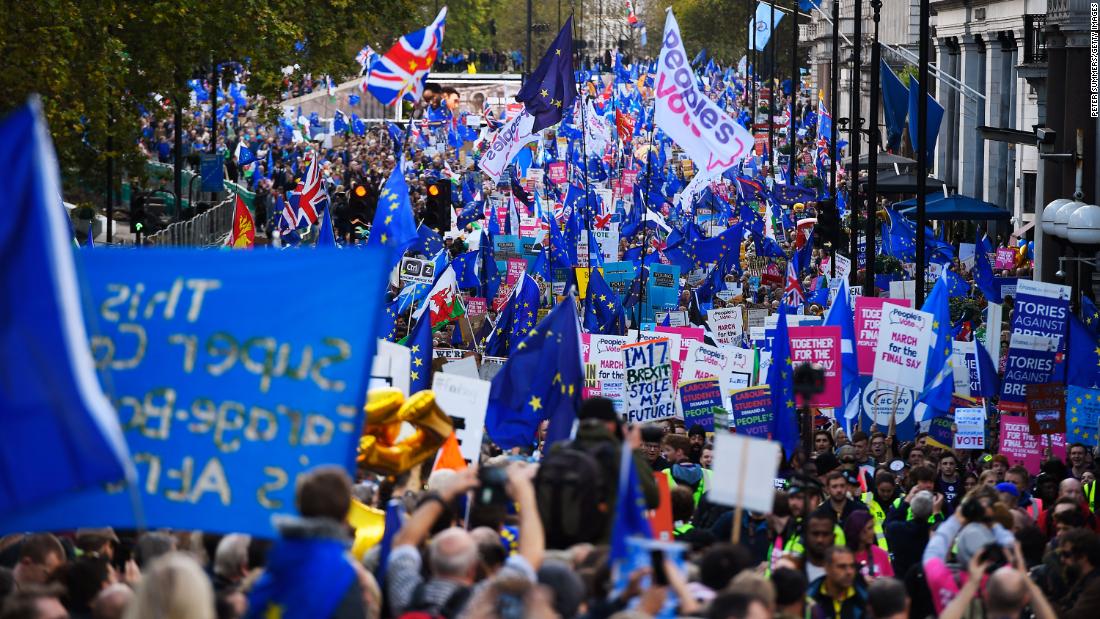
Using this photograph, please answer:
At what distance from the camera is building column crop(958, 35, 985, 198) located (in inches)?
→ 1925

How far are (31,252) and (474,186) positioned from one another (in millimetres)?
46672

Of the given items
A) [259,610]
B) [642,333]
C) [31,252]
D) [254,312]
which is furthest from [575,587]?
[642,333]

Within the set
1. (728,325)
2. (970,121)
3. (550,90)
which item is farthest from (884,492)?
(970,121)

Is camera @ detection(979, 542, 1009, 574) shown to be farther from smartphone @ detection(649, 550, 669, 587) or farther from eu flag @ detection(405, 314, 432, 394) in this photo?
eu flag @ detection(405, 314, 432, 394)

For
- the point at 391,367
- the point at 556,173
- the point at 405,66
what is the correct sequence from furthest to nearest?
the point at 405,66, the point at 556,173, the point at 391,367

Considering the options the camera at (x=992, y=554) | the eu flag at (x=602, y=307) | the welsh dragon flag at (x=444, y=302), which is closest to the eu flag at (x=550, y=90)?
the eu flag at (x=602, y=307)

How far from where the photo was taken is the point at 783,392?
52.1ft

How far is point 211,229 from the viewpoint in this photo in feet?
140

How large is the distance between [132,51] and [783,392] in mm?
21696

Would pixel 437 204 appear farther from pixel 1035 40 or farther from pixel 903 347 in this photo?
pixel 903 347

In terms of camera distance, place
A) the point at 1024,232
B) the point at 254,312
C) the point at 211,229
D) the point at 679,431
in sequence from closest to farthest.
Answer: the point at 254,312, the point at 679,431, the point at 1024,232, the point at 211,229

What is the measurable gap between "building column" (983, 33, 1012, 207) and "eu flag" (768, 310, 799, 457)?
31.1m

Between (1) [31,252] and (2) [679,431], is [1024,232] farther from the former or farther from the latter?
(1) [31,252]

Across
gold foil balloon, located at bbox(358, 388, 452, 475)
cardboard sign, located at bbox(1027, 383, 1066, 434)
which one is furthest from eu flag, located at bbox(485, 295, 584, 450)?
cardboard sign, located at bbox(1027, 383, 1066, 434)
